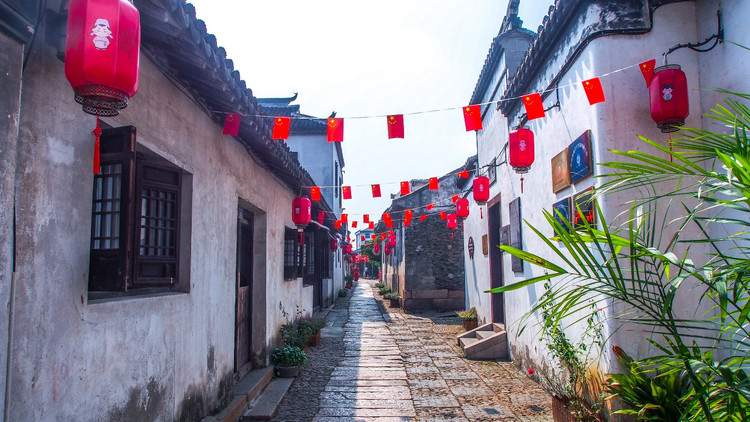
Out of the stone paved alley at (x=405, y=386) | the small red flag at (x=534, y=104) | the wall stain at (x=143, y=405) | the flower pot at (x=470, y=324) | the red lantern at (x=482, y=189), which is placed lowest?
the stone paved alley at (x=405, y=386)

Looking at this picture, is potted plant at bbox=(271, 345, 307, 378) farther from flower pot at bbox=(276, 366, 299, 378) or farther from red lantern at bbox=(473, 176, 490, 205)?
red lantern at bbox=(473, 176, 490, 205)

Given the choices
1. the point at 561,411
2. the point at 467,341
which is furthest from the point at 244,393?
the point at 467,341

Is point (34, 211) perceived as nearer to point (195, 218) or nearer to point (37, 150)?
point (37, 150)

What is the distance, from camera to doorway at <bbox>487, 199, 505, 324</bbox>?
31.6ft

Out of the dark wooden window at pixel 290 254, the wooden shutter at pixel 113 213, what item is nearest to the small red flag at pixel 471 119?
the wooden shutter at pixel 113 213

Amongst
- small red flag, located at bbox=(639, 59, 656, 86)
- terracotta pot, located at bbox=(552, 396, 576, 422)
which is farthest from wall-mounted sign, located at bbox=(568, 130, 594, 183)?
terracotta pot, located at bbox=(552, 396, 576, 422)

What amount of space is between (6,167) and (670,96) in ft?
14.9

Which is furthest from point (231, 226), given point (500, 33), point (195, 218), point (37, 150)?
point (500, 33)

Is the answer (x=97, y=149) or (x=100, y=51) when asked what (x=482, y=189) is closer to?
(x=97, y=149)

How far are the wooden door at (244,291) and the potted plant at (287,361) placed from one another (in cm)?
40

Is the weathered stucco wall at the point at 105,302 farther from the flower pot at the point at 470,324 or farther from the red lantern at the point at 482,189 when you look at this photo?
the flower pot at the point at 470,324

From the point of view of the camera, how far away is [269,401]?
237 inches

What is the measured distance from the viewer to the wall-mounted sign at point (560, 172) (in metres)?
5.50

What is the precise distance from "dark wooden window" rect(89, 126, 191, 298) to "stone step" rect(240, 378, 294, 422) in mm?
1902
